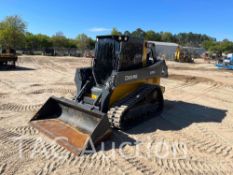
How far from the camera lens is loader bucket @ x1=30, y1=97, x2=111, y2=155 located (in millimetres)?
5016

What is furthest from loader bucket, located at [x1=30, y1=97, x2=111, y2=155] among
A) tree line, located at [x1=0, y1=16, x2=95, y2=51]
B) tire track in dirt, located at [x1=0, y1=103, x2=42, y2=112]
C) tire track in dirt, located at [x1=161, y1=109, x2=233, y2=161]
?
tree line, located at [x1=0, y1=16, x2=95, y2=51]

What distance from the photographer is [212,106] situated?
9.33m

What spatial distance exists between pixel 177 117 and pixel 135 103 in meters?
1.79

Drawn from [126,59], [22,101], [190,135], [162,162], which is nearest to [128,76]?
[126,59]

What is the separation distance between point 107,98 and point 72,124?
3.26 feet

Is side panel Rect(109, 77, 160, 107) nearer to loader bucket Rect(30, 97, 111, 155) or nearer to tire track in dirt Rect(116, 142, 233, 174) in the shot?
loader bucket Rect(30, 97, 111, 155)

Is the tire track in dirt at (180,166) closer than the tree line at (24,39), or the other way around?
the tire track in dirt at (180,166)

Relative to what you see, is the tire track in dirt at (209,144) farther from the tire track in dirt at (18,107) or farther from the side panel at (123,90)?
the tire track in dirt at (18,107)

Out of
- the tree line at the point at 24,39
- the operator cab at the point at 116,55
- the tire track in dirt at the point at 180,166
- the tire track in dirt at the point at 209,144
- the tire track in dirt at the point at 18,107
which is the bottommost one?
the tire track in dirt at the point at 180,166

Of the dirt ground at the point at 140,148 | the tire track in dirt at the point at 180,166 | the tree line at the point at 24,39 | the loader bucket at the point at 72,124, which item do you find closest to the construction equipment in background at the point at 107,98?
the loader bucket at the point at 72,124

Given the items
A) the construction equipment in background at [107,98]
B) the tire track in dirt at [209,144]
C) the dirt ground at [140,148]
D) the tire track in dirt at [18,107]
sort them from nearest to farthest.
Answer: the dirt ground at [140,148]
the tire track in dirt at [209,144]
the construction equipment in background at [107,98]
the tire track in dirt at [18,107]

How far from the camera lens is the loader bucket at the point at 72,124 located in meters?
5.02

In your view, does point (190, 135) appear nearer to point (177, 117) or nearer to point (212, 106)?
point (177, 117)

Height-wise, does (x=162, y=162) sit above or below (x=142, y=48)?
below
